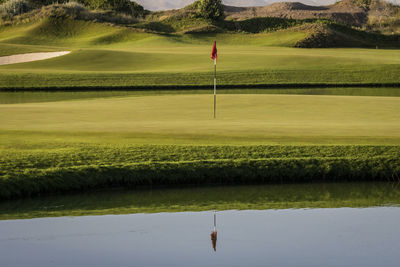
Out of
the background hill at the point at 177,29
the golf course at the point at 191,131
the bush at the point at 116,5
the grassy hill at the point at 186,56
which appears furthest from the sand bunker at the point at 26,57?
the bush at the point at 116,5

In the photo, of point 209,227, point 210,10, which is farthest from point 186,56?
point 209,227

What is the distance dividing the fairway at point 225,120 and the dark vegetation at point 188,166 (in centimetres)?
117

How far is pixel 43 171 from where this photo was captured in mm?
14016

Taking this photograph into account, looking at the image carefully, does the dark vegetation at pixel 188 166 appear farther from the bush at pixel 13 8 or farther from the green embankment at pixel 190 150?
the bush at pixel 13 8

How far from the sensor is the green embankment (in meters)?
14.4

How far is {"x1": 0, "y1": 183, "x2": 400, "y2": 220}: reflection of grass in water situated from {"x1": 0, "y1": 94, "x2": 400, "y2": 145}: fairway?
245 centimetres

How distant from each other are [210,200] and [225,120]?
8074 mm

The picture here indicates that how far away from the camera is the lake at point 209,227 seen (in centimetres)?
948

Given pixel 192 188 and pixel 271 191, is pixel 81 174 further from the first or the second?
pixel 271 191

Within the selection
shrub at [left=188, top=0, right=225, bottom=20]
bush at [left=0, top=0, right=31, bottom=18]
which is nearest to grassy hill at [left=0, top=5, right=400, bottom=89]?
shrub at [left=188, top=0, right=225, bottom=20]

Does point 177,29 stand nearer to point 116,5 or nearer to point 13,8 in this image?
point 13,8

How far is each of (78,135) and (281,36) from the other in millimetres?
63985

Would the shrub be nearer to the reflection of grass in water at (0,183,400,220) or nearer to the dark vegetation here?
the dark vegetation

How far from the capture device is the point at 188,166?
14766 millimetres
